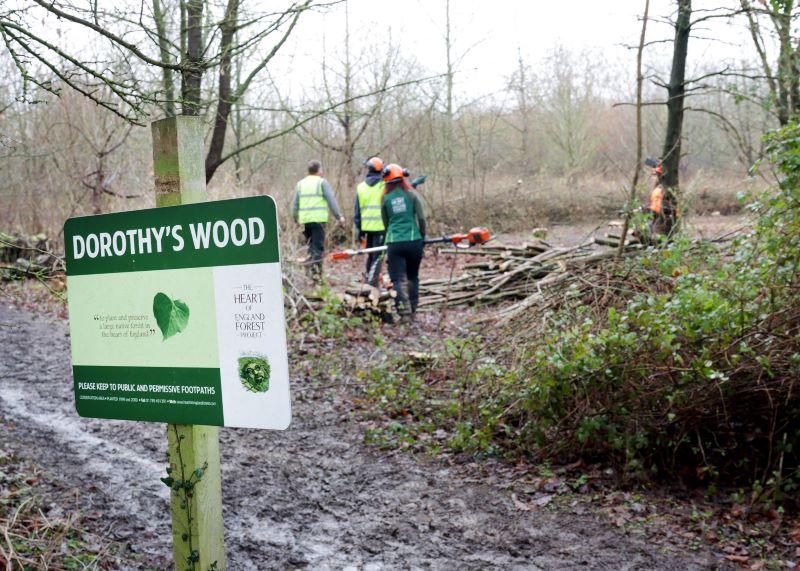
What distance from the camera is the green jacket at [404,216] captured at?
10.0m

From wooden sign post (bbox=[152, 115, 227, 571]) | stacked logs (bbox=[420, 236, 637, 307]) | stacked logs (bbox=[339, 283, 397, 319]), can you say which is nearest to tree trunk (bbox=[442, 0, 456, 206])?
stacked logs (bbox=[420, 236, 637, 307])

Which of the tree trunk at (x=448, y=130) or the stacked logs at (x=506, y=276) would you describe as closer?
the stacked logs at (x=506, y=276)

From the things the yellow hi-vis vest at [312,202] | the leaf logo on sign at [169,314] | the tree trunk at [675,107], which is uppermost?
the tree trunk at [675,107]

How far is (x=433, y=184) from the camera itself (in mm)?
20828

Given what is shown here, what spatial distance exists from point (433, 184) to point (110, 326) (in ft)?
60.6

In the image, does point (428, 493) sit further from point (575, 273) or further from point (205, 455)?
point (575, 273)

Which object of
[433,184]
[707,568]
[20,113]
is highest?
[20,113]

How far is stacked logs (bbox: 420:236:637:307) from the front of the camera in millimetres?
11766

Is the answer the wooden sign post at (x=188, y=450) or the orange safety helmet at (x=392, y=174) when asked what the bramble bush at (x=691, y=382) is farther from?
the orange safety helmet at (x=392, y=174)

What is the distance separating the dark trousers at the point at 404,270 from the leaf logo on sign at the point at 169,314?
760 centimetres

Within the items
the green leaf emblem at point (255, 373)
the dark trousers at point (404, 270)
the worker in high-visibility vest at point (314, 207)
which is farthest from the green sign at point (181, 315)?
the worker in high-visibility vest at point (314, 207)

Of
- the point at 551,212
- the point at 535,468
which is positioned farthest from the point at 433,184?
the point at 535,468

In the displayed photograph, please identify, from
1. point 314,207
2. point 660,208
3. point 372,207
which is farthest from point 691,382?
point 314,207

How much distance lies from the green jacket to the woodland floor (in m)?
3.44
